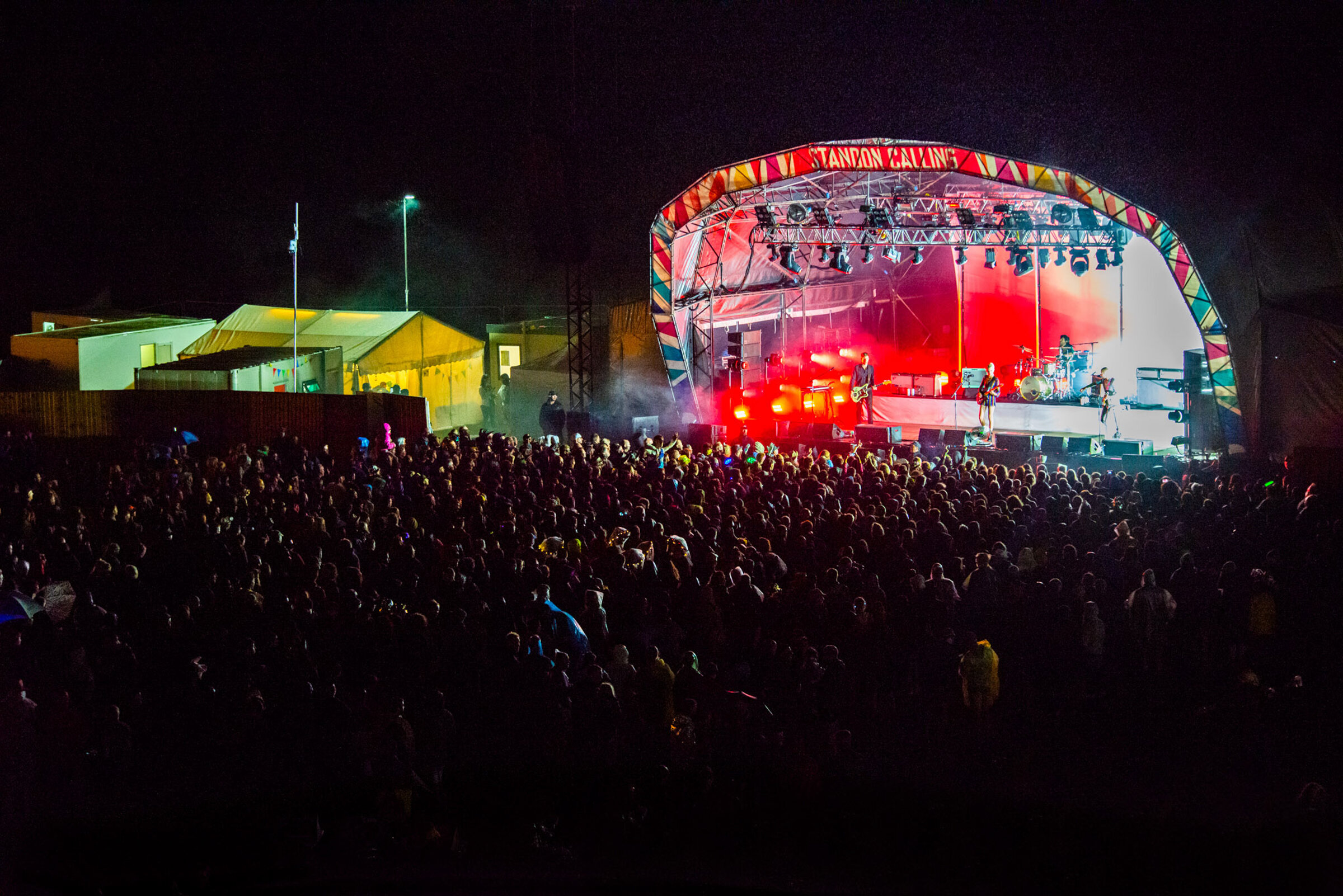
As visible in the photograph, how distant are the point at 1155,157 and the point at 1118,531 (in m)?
8.98

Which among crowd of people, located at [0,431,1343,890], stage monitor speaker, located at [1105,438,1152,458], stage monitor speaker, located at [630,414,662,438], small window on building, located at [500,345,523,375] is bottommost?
crowd of people, located at [0,431,1343,890]

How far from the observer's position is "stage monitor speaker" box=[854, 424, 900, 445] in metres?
17.8

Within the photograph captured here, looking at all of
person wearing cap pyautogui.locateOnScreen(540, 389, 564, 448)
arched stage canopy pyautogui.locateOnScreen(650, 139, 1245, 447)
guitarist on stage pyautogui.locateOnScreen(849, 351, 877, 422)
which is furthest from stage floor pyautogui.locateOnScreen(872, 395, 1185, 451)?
person wearing cap pyautogui.locateOnScreen(540, 389, 564, 448)

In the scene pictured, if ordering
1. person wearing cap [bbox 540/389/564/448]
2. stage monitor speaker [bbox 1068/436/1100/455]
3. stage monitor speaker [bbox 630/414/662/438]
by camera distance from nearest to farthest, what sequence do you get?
stage monitor speaker [bbox 1068/436/1100/455] < stage monitor speaker [bbox 630/414/662/438] < person wearing cap [bbox 540/389/564/448]

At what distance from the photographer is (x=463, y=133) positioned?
3459 centimetres

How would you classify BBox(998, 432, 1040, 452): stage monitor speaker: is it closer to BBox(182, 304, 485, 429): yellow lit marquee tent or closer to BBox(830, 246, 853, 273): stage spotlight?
BBox(830, 246, 853, 273): stage spotlight

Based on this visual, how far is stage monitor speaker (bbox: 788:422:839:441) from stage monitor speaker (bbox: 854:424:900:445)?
34.5 inches

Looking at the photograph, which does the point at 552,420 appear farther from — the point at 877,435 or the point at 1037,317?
the point at 1037,317

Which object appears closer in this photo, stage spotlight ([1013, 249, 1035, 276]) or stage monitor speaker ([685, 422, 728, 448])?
stage monitor speaker ([685, 422, 728, 448])

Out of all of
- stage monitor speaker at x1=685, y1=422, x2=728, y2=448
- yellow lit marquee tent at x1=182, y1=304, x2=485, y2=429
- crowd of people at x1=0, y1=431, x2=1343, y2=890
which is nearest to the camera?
crowd of people at x1=0, y1=431, x2=1343, y2=890

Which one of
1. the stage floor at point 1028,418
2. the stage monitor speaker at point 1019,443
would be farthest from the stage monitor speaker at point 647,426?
the stage monitor speaker at point 1019,443

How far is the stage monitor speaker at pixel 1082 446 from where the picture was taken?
16.9m

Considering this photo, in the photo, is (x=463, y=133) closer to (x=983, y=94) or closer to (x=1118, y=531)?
(x=983, y=94)

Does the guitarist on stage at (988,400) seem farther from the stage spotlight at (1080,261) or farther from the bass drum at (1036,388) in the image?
the stage spotlight at (1080,261)
